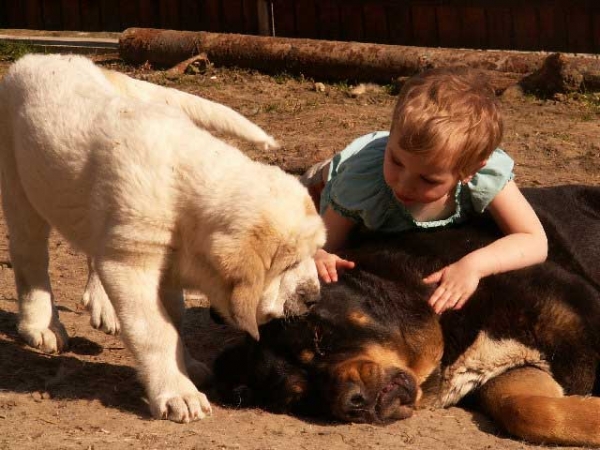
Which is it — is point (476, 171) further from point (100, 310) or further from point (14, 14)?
point (14, 14)

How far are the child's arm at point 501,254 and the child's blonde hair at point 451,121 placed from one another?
34 centimetres

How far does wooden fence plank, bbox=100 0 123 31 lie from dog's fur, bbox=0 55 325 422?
9.44 meters

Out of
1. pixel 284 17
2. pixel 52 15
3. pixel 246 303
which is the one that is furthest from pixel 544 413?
pixel 52 15

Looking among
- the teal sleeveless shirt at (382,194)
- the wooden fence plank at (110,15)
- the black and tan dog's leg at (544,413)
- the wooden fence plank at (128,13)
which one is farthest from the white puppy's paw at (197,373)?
the wooden fence plank at (110,15)

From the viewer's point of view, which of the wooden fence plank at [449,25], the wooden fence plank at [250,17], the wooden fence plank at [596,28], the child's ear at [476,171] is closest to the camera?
the child's ear at [476,171]

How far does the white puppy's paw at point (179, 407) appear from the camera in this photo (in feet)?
13.2

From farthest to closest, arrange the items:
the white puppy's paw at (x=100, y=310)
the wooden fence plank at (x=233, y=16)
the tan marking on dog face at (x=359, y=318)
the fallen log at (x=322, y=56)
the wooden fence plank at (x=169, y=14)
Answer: the wooden fence plank at (x=169, y=14) → the wooden fence plank at (x=233, y=16) → the fallen log at (x=322, y=56) → the white puppy's paw at (x=100, y=310) → the tan marking on dog face at (x=359, y=318)

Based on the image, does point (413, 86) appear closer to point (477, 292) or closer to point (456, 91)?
point (456, 91)

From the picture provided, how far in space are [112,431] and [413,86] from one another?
77.7 inches

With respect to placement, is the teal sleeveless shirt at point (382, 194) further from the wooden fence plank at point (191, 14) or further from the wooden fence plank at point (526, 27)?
the wooden fence plank at point (191, 14)

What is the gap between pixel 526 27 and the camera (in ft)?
37.3

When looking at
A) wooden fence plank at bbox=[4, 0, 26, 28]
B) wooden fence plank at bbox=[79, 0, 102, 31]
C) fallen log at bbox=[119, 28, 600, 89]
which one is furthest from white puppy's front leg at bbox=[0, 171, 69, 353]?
wooden fence plank at bbox=[4, 0, 26, 28]

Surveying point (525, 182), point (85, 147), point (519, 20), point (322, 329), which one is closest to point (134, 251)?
point (85, 147)

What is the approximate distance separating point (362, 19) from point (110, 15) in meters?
3.53
